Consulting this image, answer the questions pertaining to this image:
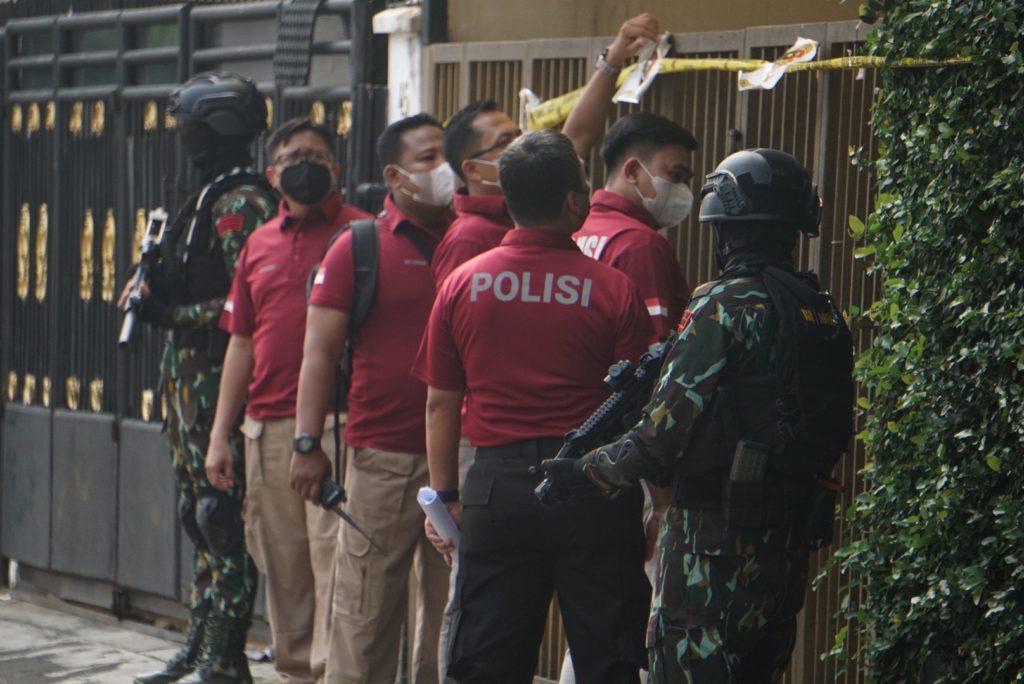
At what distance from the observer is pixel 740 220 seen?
16.0 feet

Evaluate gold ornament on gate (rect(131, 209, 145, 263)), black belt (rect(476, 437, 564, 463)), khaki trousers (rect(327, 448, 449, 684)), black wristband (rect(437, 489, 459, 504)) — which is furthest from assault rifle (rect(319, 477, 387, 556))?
gold ornament on gate (rect(131, 209, 145, 263))

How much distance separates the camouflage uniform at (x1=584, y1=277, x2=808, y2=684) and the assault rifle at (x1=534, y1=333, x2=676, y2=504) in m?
0.15

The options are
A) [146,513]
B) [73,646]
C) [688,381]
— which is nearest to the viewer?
[688,381]

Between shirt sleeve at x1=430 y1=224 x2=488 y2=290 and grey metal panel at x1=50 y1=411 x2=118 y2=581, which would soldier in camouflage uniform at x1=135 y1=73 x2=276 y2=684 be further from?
grey metal panel at x1=50 y1=411 x2=118 y2=581

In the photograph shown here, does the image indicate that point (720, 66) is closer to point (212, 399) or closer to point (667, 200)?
point (667, 200)

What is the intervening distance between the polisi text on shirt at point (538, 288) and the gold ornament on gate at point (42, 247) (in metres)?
5.28

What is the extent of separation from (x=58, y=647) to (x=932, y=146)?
5297mm

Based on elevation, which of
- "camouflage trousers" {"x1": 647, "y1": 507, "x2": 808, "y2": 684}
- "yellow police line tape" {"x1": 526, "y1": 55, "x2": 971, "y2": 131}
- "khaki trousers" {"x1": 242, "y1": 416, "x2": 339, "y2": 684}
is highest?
"yellow police line tape" {"x1": 526, "y1": 55, "x2": 971, "y2": 131}

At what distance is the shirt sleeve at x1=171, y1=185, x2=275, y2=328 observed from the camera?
756cm

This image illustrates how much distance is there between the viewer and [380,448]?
6.54 m

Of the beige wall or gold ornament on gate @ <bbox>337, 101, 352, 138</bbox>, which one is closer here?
the beige wall

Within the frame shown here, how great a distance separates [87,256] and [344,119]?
2.08m

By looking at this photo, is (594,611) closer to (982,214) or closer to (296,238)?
(982,214)

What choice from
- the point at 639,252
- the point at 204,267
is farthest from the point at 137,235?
the point at 639,252
